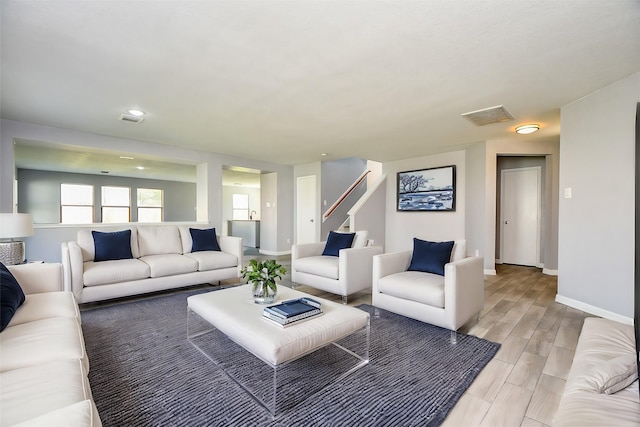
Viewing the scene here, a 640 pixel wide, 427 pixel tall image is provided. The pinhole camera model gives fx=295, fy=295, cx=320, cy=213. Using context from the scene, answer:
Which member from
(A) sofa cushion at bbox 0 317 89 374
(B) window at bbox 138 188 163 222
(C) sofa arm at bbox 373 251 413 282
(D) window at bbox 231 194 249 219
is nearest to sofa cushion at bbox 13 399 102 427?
(A) sofa cushion at bbox 0 317 89 374

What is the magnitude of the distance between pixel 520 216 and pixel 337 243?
13.4 feet

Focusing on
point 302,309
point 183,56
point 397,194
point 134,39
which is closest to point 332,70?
point 183,56

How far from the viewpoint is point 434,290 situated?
2486mm

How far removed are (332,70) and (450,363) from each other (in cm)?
246

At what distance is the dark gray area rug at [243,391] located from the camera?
1.51 meters

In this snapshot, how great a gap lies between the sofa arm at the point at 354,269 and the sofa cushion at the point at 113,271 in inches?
89.5

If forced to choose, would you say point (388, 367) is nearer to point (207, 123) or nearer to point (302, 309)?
point (302, 309)

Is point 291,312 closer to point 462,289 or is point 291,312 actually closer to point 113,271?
point 462,289

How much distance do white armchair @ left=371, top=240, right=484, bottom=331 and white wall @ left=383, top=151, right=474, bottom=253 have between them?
115 inches

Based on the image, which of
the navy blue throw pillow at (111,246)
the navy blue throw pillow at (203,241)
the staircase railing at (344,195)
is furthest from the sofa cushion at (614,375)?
the staircase railing at (344,195)

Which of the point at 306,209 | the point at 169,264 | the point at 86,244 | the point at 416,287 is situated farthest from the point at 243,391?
the point at 306,209

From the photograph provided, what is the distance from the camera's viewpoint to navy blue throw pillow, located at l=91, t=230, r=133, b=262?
3.49 m

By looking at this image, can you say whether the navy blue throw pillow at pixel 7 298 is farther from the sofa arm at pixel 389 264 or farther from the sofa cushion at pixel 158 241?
the sofa arm at pixel 389 264

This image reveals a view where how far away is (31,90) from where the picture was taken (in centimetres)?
297
